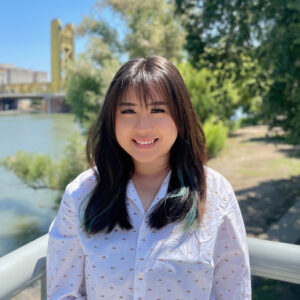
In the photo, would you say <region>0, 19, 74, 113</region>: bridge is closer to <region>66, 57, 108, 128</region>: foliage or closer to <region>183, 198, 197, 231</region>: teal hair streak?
<region>66, 57, 108, 128</region>: foliage

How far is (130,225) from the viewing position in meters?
0.84

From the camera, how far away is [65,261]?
33.1 inches

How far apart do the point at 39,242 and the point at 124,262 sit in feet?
0.77

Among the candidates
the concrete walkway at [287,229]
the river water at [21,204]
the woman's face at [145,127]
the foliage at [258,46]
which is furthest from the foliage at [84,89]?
the woman's face at [145,127]

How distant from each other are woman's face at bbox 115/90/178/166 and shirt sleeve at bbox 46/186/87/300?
232 mm

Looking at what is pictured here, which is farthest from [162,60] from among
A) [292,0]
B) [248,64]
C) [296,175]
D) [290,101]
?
[296,175]

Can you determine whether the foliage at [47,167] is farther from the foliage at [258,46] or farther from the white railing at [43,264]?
the white railing at [43,264]

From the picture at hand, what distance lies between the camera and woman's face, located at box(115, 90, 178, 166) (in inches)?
33.1

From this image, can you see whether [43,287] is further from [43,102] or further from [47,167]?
[43,102]

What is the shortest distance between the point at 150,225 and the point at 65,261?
0.23m

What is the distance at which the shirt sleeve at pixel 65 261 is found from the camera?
2.73ft

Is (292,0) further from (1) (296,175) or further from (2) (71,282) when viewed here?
(1) (296,175)

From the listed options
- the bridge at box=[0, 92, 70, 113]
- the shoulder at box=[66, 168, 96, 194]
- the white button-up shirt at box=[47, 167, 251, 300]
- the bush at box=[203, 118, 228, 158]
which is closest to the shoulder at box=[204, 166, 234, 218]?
the white button-up shirt at box=[47, 167, 251, 300]

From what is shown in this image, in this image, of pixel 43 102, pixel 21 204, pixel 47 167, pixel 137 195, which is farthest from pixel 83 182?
pixel 43 102
